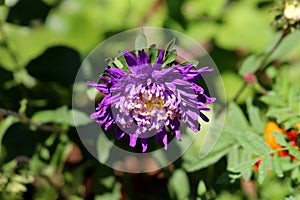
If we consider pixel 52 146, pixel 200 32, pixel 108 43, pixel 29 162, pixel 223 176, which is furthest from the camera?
pixel 200 32

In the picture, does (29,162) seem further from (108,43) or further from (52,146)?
(108,43)

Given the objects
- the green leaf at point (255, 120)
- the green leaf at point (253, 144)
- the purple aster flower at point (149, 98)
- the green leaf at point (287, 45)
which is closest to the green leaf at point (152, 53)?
the purple aster flower at point (149, 98)

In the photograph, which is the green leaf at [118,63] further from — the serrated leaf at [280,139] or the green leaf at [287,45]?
the green leaf at [287,45]

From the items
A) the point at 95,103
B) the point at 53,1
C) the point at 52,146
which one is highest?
the point at 53,1

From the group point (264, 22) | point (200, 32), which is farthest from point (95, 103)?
point (264, 22)

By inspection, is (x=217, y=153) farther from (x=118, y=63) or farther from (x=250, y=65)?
(x=118, y=63)

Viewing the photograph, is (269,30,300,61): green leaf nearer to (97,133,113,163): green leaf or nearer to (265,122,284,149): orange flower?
(265,122,284,149): orange flower

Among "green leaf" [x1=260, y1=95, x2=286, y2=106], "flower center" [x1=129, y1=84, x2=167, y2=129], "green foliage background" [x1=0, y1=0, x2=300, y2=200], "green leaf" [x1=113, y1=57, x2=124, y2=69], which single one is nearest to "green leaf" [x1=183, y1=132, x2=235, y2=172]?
"green foliage background" [x1=0, y1=0, x2=300, y2=200]
